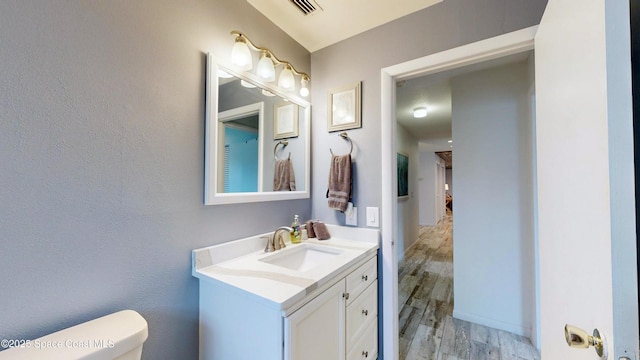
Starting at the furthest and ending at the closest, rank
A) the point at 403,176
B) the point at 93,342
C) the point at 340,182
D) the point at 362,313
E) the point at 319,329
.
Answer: the point at 403,176, the point at 340,182, the point at 362,313, the point at 319,329, the point at 93,342

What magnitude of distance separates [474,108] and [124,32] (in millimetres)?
2537

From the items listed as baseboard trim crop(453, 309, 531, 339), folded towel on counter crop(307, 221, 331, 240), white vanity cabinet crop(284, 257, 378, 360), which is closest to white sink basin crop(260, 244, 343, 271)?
folded towel on counter crop(307, 221, 331, 240)

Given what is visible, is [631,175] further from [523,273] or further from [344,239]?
[523,273]

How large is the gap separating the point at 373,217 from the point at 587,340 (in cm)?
105

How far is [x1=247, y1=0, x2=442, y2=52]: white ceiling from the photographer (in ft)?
4.56

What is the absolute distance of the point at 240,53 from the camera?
4.03 ft

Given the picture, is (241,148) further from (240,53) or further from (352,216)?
(352,216)

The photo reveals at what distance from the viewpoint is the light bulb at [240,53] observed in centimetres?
123

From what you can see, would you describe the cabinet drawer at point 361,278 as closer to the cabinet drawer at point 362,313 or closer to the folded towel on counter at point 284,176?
the cabinet drawer at point 362,313

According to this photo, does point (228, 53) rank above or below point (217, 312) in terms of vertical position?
above

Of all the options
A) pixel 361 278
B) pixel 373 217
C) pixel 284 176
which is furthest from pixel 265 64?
pixel 361 278

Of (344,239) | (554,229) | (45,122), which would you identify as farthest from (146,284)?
(554,229)

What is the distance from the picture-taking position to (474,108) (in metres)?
2.16

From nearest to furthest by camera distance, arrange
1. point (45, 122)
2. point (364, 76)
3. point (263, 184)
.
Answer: point (45, 122), point (263, 184), point (364, 76)
